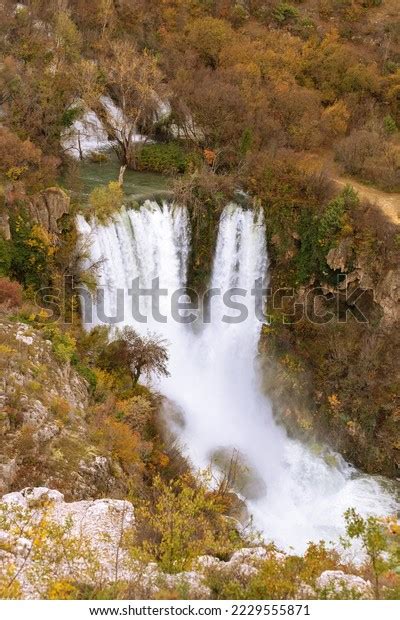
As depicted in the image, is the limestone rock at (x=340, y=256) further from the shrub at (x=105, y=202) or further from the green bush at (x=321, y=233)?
the shrub at (x=105, y=202)

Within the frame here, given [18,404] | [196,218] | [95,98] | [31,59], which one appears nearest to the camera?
[18,404]

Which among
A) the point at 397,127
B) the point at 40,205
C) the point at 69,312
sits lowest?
the point at 69,312

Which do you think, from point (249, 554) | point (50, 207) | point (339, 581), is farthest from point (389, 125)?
point (339, 581)

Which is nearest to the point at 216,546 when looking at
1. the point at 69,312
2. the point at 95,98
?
the point at 69,312

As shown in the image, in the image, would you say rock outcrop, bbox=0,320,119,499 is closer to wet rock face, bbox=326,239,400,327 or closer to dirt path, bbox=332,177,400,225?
wet rock face, bbox=326,239,400,327

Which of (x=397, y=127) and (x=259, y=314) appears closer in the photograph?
(x=259, y=314)

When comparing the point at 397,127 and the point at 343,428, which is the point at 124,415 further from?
the point at 397,127

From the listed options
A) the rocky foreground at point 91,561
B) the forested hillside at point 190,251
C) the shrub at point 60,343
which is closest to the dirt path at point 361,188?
the forested hillside at point 190,251
